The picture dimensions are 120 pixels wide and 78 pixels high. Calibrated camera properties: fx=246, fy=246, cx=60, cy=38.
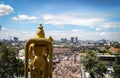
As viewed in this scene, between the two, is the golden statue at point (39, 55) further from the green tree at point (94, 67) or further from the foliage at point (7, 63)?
the green tree at point (94, 67)

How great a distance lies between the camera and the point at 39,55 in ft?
30.9

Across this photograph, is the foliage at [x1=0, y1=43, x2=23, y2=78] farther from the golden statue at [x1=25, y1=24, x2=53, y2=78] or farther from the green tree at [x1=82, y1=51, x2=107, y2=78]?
the golden statue at [x1=25, y1=24, x2=53, y2=78]

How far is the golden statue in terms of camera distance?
9.27 meters

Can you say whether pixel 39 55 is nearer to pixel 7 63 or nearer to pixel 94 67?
pixel 7 63

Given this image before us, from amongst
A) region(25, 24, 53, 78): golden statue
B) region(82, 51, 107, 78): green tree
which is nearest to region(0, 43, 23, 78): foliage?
region(82, 51, 107, 78): green tree

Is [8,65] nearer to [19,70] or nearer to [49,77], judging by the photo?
[19,70]

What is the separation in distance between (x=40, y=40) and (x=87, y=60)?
1506 inches

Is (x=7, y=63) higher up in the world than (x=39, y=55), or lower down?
lower down

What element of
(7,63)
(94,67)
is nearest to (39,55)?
(7,63)

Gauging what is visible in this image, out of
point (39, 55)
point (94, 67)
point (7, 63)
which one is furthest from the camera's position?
point (94, 67)

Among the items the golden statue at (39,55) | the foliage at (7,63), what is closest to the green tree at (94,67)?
the foliage at (7,63)

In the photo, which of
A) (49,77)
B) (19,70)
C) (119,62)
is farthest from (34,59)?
(19,70)

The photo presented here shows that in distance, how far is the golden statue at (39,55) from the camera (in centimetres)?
927

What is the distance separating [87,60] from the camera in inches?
1844
